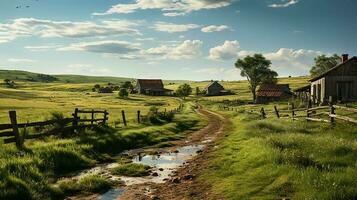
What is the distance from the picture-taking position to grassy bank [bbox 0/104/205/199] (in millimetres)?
13578

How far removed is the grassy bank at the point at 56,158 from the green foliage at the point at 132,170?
2022 millimetres

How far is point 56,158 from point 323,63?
112m

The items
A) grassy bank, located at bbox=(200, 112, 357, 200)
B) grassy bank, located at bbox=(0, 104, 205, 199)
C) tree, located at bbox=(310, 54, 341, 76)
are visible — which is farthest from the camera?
tree, located at bbox=(310, 54, 341, 76)

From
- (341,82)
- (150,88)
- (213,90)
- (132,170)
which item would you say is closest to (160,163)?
(132,170)

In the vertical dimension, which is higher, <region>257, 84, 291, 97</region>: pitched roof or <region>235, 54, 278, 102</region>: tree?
<region>235, 54, 278, 102</region>: tree

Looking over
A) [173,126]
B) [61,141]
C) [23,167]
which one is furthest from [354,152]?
[173,126]

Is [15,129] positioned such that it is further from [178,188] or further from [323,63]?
[323,63]

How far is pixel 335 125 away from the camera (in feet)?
84.4

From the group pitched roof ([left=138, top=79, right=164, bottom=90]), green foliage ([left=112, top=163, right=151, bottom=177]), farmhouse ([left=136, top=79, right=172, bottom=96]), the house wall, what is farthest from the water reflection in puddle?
pitched roof ([left=138, top=79, right=164, bottom=90])

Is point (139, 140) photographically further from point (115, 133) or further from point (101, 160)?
point (101, 160)

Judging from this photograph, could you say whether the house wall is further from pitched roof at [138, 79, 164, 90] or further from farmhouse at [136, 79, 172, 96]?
pitched roof at [138, 79, 164, 90]

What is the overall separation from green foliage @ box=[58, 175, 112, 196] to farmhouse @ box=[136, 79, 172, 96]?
142 metres

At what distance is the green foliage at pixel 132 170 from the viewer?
56.9 ft

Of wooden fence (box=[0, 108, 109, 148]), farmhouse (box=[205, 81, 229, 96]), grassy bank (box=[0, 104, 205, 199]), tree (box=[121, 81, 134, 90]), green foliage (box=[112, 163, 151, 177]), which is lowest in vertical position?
green foliage (box=[112, 163, 151, 177])
